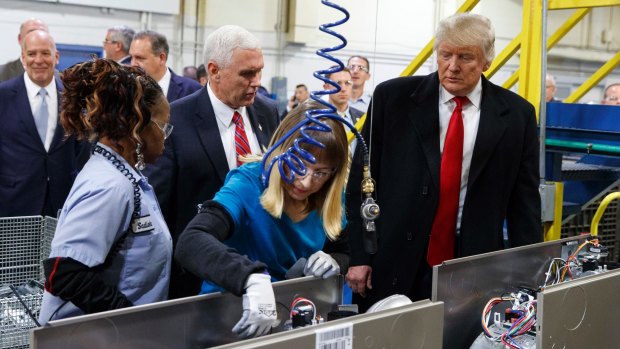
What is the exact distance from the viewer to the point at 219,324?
1418mm

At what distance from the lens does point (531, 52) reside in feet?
9.36

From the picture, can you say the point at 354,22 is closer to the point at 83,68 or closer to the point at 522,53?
the point at 522,53

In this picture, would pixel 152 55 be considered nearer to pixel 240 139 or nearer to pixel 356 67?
pixel 356 67

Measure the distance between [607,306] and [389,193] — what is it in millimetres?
830

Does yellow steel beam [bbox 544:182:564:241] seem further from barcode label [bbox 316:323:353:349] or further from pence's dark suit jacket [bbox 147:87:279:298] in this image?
barcode label [bbox 316:323:353:349]

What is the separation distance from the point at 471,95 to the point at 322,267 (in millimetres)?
1012

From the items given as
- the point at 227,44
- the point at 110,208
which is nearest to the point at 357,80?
the point at 227,44

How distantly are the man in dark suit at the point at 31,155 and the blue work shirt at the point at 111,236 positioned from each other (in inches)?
78.6

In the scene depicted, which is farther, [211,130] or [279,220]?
[211,130]

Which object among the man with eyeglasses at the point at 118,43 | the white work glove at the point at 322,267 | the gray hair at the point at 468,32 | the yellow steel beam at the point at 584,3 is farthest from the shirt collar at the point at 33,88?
the white work glove at the point at 322,267

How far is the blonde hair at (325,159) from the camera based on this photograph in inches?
67.1

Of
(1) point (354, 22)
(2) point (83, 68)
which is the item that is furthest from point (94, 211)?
(1) point (354, 22)

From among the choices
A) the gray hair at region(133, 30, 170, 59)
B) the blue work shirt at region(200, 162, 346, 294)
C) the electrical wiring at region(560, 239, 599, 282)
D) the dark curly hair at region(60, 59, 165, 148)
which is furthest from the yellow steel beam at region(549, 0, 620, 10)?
the gray hair at region(133, 30, 170, 59)

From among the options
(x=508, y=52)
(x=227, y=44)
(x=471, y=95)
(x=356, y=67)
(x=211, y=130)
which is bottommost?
(x=211, y=130)
